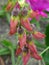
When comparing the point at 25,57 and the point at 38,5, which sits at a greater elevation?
the point at 38,5

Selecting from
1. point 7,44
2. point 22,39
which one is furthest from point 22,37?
point 7,44

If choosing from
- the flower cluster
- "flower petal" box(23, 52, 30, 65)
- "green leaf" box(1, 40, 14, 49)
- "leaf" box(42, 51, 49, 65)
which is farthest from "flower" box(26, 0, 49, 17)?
"green leaf" box(1, 40, 14, 49)

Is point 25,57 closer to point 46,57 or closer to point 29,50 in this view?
point 29,50

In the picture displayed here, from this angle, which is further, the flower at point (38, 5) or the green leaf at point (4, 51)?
the green leaf at point (4, 51)

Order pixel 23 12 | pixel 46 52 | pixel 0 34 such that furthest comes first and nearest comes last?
pixel 0 34 < pixel 46 52 < pixel 23 12

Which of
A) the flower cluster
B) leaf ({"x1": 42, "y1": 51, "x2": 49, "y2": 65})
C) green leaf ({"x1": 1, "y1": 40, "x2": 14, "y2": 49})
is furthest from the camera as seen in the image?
green leaf ({"x1": 1, "y1": 40, "x2": 14, "y2": 49})

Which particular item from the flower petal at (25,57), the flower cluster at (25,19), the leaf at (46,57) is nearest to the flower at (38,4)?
the flower cluster at (25,19)

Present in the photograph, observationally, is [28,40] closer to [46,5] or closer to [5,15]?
[46,5]

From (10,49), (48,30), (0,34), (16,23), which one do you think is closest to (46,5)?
(16,23)

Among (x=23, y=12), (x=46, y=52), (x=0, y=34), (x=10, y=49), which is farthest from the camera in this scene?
(x=0, y=34)

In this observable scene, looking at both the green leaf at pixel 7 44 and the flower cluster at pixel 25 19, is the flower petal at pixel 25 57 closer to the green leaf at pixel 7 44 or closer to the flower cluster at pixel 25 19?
the flower cluster at pixel 25 19

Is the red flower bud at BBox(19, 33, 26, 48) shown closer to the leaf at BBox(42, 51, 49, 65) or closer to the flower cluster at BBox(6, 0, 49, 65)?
the flower cluster at BBox(6, 0, 49, 65)
